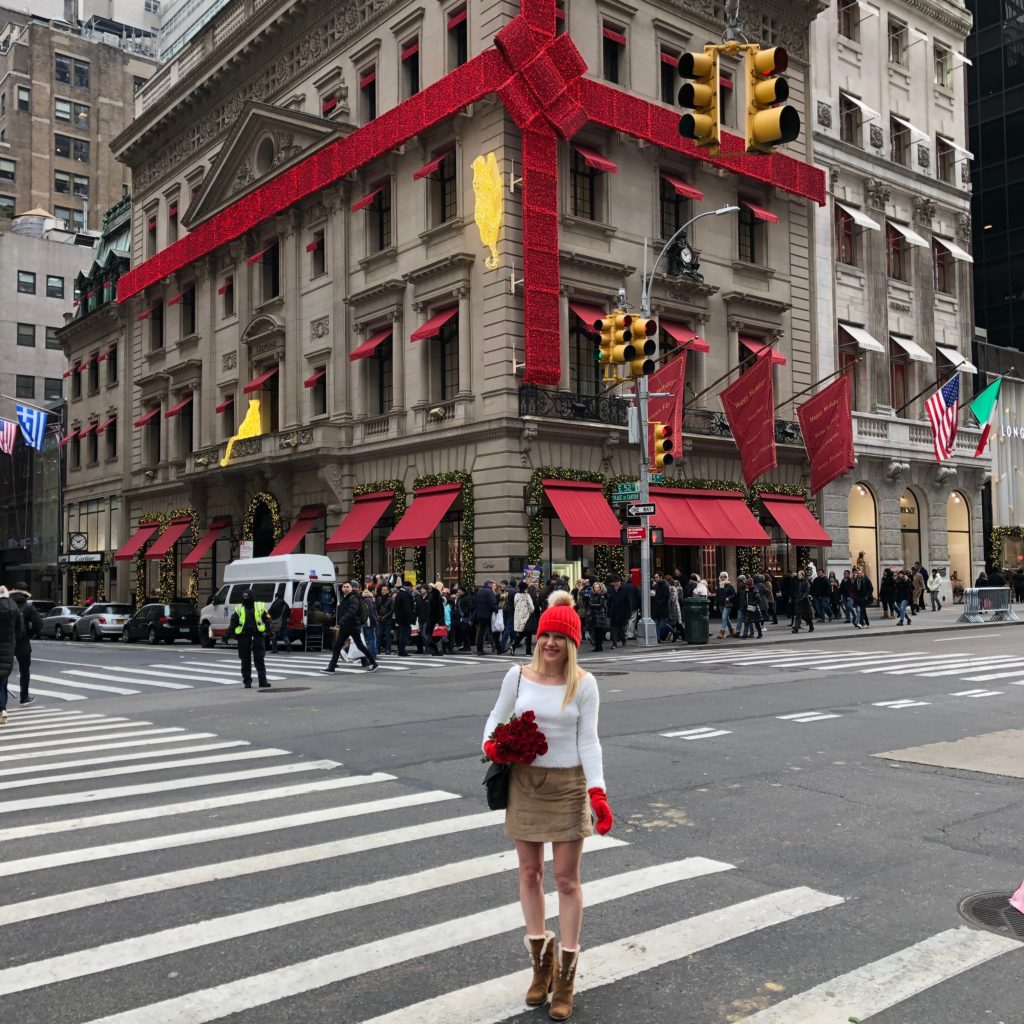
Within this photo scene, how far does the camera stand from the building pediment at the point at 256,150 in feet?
123

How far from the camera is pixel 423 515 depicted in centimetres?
3167

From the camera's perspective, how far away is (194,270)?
4644cm

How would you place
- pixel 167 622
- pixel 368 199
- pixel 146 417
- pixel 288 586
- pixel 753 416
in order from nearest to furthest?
pixel 288 586 → pixel 753 416 → pixel 368 199 → pixel 167 622 → pixel 146 417

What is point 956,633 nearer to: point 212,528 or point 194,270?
point 212,528

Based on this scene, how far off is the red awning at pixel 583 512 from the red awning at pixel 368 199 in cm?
1137

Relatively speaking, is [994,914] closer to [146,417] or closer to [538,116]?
[538,116]

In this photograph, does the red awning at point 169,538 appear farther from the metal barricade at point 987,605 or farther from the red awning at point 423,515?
the metal barricade at point 987,605

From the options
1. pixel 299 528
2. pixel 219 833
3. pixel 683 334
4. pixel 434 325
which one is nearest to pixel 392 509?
pixel 299 528

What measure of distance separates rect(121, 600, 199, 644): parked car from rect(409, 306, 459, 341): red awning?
12.5m

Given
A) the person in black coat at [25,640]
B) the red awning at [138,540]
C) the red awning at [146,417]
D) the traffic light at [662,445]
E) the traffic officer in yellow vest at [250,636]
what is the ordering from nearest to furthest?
the person in black coat at [25,640] < the traffic officer in yellow vest at [250,636] < the traffic light at [662,445] < the red awning at [138,540] < the red awning at [146,417]

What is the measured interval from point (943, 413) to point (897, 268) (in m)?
9.92

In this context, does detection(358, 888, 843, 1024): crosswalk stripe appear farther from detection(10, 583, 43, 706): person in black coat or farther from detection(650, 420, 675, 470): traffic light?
detection(650, 420, 675, 470): traffic light

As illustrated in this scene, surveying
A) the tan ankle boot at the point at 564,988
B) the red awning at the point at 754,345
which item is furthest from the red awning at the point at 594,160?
the tan ankle boot at the point at 564,988

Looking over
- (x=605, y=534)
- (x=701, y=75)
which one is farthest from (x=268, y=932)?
(x=605, y=534)
